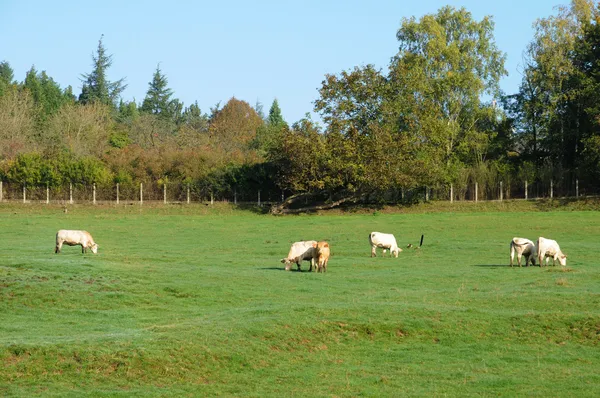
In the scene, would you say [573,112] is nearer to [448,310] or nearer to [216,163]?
[216,163]

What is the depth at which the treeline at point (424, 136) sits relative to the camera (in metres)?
67.8

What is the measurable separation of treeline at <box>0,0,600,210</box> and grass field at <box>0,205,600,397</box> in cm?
3069

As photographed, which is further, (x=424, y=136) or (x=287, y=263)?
(x=424, y=136)

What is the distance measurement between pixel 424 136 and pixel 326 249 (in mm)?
42483

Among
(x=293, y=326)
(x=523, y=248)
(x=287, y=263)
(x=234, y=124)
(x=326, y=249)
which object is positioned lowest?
(x=293, y=326)

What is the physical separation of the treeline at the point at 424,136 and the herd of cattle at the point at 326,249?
29.5 metres

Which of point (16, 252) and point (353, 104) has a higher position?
point (353, 104)

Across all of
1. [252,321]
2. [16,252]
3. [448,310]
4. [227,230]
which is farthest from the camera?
[227,230]

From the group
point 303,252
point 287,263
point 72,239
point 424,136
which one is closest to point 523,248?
point 303,252

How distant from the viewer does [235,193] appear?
243 feet

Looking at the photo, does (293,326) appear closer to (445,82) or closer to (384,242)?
(384,242)

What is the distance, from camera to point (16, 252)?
35.4m

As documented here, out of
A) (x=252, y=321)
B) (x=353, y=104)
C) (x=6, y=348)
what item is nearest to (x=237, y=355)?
(x=252, y=321)

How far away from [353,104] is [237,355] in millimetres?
55742
